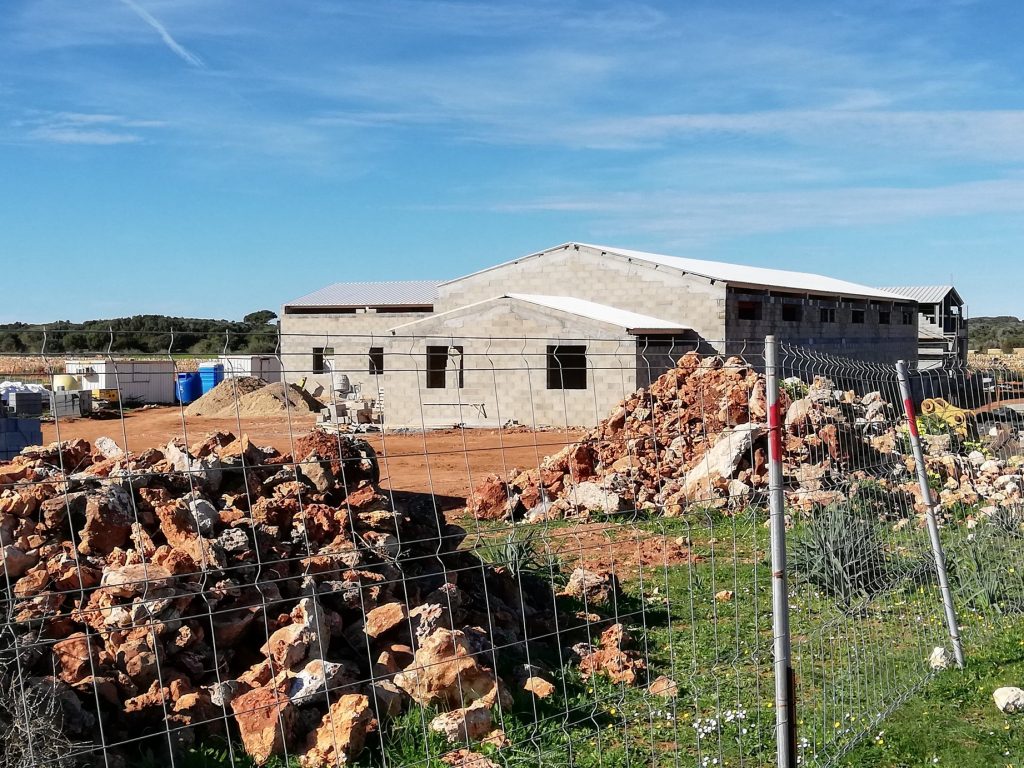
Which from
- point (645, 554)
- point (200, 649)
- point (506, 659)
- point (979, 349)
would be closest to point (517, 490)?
point (645, 554)

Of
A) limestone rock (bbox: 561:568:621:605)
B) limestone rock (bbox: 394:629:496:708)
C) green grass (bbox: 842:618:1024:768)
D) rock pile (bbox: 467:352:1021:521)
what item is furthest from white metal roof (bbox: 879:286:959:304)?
limestone rock (bbox: 394:629:496:708)

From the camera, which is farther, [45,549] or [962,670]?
[962,670]

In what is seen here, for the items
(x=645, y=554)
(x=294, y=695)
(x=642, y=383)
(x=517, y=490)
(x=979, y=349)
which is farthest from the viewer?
(x=979, y=349)

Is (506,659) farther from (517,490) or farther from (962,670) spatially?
(517,490)

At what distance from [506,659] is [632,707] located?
1.00 metres

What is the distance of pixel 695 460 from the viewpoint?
15.7m

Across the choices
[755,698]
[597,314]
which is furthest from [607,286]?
[755,698]

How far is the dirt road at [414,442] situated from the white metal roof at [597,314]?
3.63m

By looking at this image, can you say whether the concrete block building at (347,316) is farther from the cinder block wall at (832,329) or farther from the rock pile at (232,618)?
the rock pile at (232,618)

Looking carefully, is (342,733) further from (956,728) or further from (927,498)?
(927,498)

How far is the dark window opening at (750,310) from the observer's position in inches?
1225

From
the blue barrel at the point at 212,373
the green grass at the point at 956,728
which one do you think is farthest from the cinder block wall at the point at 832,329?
the green grass at the point at 956,728

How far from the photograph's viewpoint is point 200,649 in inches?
240

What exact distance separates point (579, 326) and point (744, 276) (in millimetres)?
11397
